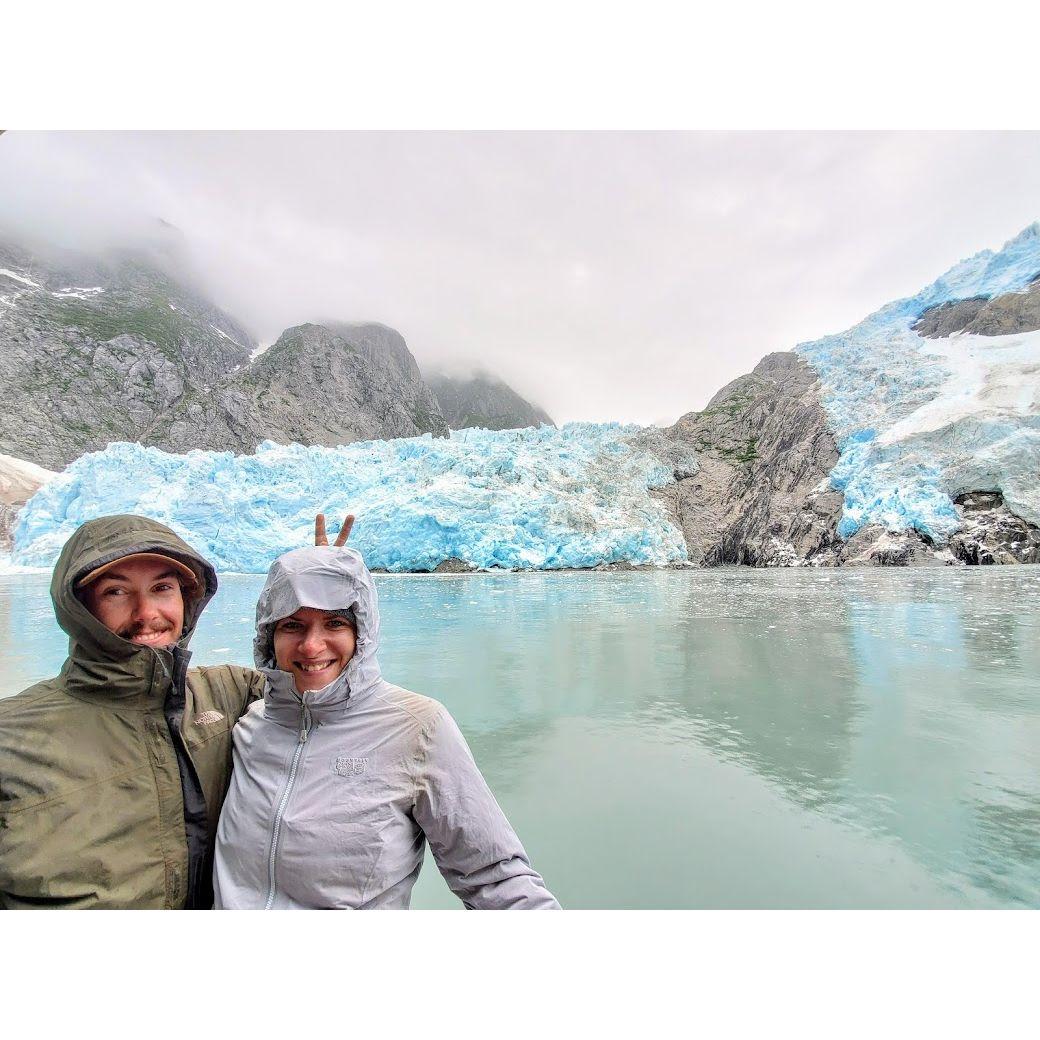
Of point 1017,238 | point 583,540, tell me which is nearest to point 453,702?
point 583,540

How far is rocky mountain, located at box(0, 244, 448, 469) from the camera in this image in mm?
51094

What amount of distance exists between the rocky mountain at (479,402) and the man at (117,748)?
315 feet

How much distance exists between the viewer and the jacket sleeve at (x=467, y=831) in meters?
1.15

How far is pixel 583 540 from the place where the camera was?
29.3 metres

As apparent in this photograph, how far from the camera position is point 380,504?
2723 cm

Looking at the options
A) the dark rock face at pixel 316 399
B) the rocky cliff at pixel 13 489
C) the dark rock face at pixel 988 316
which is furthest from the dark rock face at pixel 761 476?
the rocky cliff at pixel 13 489

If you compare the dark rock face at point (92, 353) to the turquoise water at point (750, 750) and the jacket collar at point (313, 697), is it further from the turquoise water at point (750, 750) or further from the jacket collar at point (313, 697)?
the jacket collar at point (313, 697)

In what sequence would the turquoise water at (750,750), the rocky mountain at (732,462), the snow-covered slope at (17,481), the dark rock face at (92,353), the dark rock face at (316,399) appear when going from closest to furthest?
1. the turquoise water at (750,750)
2. the rocky mountain at (732,462)
3. the snow-covered slope at (17,481)
4. the dark rock face at (92,353)
5. the dark rock face at (316,399)

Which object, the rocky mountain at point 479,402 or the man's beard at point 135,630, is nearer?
the man's beard at point 135,630

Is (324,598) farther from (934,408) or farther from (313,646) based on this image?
(934,408)

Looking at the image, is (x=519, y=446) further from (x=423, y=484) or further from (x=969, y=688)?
(x=969, y=688)

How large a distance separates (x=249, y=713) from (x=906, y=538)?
3270 cm
